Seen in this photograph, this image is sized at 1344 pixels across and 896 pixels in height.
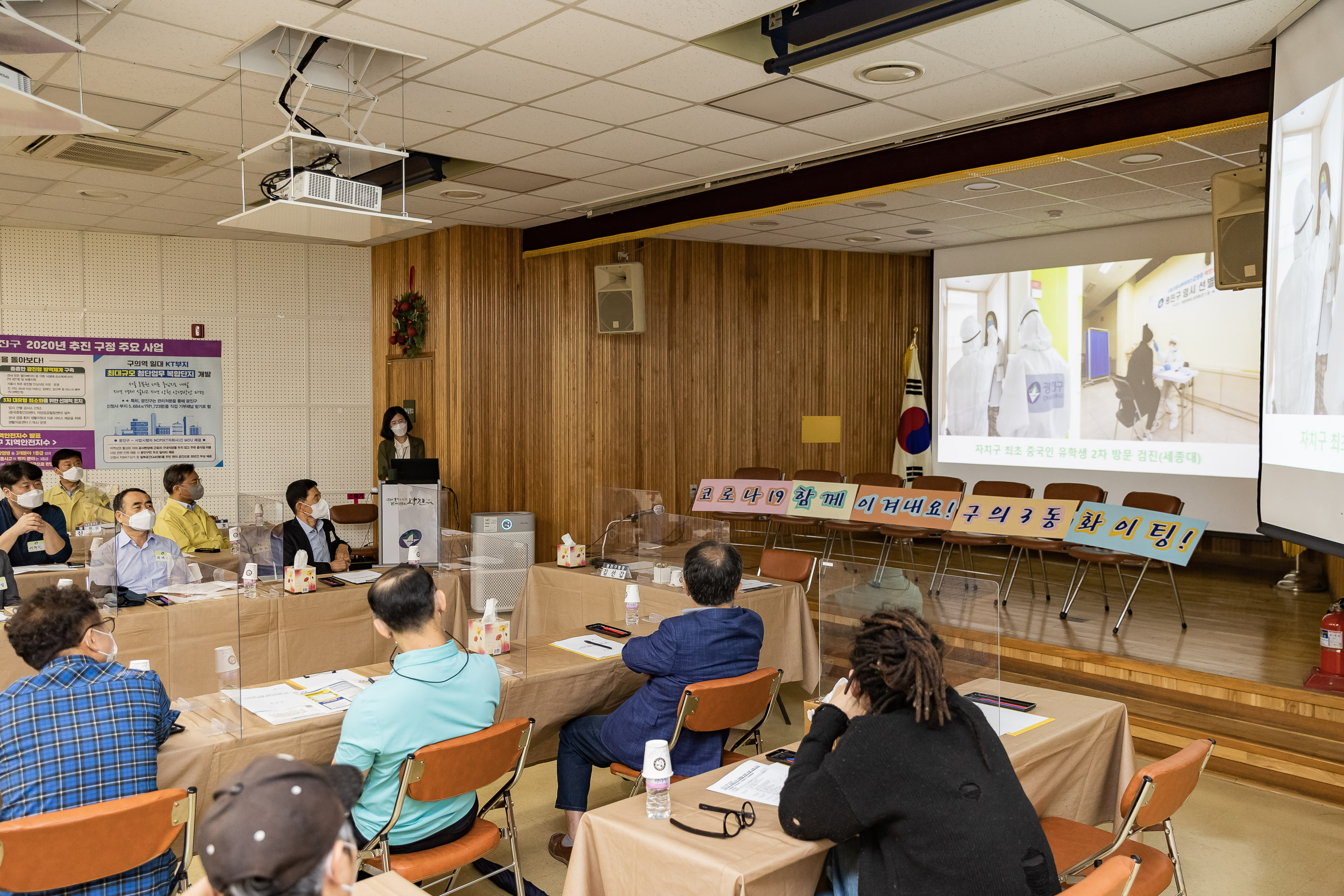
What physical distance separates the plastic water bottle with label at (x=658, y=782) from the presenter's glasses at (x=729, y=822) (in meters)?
0.04

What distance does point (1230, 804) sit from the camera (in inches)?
165

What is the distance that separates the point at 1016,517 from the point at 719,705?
14.7 feet

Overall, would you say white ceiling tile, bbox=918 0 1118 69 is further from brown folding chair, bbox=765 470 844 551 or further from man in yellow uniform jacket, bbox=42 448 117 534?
man in yellow uniform jacket, bbox=42 448 117 534

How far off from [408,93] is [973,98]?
115 inches

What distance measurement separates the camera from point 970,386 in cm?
974

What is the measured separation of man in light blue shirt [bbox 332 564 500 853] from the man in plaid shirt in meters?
0.51

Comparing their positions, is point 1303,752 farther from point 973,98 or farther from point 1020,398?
point 1020,398

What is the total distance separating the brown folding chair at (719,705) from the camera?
319 cm

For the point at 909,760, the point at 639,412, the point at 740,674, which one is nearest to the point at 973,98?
the point at 740,674

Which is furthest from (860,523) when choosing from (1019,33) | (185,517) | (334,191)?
(334,191)

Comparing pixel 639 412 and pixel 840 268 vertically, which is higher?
pixel 840 268

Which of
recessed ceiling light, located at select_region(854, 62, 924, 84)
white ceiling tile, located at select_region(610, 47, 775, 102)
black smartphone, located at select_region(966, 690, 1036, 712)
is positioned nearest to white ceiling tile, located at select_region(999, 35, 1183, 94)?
recessed ceiling light, located at select_region(854, 62, 924, 84)

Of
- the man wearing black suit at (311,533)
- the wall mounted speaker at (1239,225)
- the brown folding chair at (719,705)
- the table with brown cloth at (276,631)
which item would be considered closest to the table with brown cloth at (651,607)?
the table with brown cloth at (276,631)

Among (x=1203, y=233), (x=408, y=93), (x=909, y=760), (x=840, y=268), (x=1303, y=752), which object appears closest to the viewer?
(x=909, y=760)
